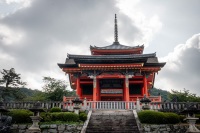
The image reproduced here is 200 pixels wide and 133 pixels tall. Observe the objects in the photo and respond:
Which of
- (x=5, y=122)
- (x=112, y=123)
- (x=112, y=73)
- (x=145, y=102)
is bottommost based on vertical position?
(x=112, y=123)

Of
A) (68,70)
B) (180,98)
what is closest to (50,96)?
(68,70)

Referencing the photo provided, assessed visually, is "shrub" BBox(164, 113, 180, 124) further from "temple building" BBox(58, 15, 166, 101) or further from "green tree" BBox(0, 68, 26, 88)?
"green tree" BBox(0, 68, 26, 88)

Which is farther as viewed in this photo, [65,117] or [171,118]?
[65,117]

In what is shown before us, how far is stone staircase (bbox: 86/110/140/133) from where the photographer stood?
1452 centimetres

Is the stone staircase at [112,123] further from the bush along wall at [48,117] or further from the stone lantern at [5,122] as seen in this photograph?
the stone lantern at [5,122]

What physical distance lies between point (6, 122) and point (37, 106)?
3430mm

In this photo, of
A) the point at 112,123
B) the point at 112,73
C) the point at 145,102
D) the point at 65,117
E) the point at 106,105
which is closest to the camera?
the point at 112,123

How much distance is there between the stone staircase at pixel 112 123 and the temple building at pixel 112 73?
6129 millimetres

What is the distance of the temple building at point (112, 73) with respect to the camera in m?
24.3

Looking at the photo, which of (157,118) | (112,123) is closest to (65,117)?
(112,123)

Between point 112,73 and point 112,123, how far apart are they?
10056 mm

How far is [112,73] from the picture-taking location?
82.4 feet

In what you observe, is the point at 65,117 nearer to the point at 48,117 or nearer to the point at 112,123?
the point at 48,117

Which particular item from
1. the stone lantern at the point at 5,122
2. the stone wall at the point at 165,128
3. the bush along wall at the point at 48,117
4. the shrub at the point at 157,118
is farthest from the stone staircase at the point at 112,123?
the stone lantern at the point at 5,122
